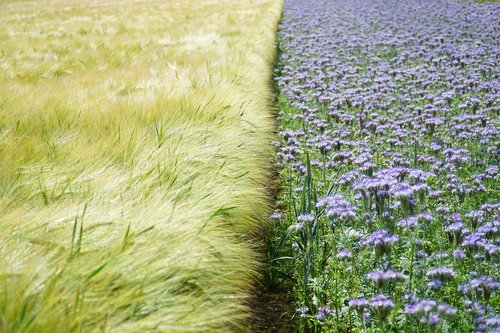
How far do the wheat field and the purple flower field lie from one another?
0.35 meters

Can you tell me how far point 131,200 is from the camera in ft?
8.69

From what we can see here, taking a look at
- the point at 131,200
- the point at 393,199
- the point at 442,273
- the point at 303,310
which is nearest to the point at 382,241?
the point at 442,273

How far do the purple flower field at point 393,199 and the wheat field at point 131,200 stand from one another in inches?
13.9

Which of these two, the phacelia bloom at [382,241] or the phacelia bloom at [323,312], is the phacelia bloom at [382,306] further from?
the phacelia bloom at [323,312]

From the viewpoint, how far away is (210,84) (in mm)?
5824

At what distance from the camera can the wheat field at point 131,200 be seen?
1.76 meters

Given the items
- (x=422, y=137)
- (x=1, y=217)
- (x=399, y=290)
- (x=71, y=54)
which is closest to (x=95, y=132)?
(x=1, y=217)

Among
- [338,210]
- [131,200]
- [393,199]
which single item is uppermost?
[131,200]

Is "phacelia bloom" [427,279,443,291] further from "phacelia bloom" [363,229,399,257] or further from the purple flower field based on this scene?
"phacelia bloom" [363,229,399,257]

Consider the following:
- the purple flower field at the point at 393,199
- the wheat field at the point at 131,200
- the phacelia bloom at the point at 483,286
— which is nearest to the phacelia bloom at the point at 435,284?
the purple flower field at the point at 393,199

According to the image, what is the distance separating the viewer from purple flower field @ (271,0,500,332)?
262 cm

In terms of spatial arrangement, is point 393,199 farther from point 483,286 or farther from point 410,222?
point 483,286

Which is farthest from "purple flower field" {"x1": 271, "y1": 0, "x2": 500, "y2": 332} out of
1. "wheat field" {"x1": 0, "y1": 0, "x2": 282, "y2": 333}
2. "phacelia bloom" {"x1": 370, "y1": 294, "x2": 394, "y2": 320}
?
"wheat field" {"x1": 0, "y1": 0, "x2": 282, "y2": 333}

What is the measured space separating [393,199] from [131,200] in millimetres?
1880
